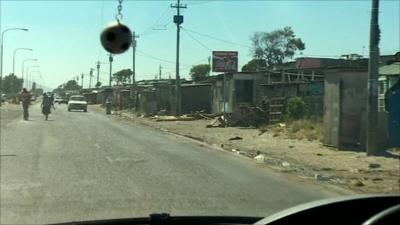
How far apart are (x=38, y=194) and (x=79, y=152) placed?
28.4 ft

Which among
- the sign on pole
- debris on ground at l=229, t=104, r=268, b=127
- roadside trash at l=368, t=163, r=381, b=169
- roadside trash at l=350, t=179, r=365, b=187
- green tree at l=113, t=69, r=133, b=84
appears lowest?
roadside trash at l=350, t=179, r=365, b=187

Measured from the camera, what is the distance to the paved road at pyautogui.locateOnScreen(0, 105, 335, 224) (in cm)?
957

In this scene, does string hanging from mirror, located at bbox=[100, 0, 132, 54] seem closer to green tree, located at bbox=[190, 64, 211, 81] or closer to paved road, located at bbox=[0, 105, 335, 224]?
paved road, located at bbox=[0, 105, 335, 224]

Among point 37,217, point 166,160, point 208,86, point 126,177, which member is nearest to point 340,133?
point 166,160

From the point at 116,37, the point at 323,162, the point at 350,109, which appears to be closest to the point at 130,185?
the point at 323,162

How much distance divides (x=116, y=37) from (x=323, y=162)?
1455 centimetres

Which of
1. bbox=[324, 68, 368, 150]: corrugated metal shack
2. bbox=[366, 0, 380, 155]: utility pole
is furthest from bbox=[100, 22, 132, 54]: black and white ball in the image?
bbox=[324, 68, 368, 150]: corrugated metal shack

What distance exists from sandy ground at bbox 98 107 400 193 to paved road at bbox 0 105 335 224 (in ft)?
3.02

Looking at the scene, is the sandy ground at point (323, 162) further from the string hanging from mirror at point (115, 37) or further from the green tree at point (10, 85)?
the green tree at point (10, 85)

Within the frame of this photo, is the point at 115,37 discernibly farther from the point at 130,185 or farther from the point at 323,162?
the point at 323,162

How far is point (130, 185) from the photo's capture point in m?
12.4

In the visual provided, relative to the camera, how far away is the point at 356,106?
22.2 m

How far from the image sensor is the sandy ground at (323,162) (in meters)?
14.2

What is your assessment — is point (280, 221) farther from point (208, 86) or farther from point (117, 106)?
point (117, 106)
